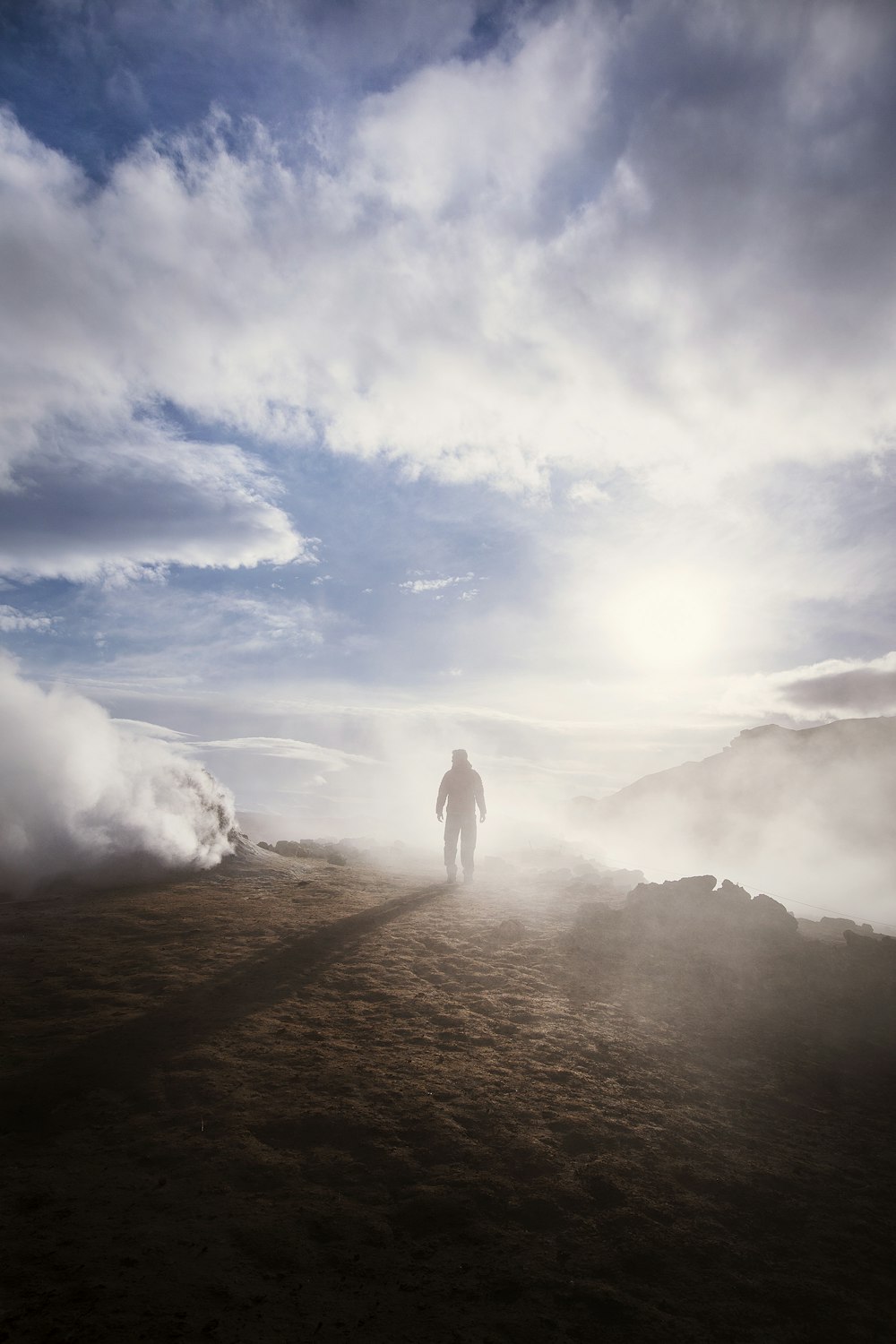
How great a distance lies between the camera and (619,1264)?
2.97 metres

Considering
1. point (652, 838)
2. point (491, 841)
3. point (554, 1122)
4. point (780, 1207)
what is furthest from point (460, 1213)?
point (652, 838)

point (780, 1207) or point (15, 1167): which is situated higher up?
point (15, 1167)

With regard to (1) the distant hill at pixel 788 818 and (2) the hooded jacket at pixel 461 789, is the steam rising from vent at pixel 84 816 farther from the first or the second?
(1) the distant hill at pixel 788 818

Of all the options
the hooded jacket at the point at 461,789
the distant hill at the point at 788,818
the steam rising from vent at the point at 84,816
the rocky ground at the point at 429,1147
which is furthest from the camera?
the distant hill at the point at 788,818

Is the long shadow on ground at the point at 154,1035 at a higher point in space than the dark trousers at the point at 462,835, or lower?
lower

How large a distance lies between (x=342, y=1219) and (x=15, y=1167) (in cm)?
185

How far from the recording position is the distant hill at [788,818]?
59.9 meters

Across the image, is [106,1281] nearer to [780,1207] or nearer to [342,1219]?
[342,1219]

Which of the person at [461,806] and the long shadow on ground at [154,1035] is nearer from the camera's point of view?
the long shadow on ground at [154,1035]

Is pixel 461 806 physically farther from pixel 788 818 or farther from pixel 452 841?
pixel 788 818

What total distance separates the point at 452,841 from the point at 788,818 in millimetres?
91157

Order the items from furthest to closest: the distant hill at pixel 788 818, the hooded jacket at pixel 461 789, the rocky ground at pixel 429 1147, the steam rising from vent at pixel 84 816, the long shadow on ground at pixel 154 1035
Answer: the distant hill at pixel 788 818 → the hooded jacket at pixel 461 789 → the steam rising from vent at pixel 84 816 → the long shadow on ground at pixel 154 1035 → the rocky ground at pixel 429 1147

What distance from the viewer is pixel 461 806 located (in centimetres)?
1460

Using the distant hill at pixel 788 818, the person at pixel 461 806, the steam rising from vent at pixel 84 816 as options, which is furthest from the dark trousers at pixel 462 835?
the distant hill at pixel 788 818
